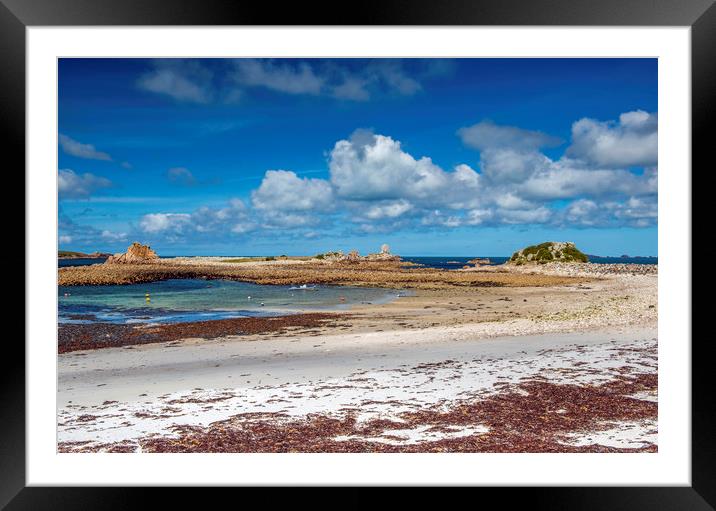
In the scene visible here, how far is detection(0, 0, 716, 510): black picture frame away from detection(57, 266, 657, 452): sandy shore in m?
1.10

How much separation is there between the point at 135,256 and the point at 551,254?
2726 cm

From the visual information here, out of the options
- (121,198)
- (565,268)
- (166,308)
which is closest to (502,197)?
(565,268)

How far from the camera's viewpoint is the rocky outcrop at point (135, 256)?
29.8 m

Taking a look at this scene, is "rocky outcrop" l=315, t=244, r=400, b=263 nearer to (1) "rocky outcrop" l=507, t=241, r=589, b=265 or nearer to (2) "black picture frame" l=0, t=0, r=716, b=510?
(1) "rocky outcrop" l=507, t=241, r=589, b=265

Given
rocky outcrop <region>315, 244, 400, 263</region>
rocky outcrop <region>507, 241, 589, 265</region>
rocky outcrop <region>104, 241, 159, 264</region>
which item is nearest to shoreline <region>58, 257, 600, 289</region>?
rocky outcrop <region>104, 241, 159, 264</region>

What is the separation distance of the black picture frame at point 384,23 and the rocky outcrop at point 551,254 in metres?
31.2

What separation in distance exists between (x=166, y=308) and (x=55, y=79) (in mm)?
12906

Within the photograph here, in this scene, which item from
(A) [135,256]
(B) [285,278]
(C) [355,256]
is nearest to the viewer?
(B) [285,278]

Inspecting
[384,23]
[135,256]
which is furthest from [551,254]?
[384,23]

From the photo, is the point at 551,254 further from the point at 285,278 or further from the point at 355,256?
the point at 285,278

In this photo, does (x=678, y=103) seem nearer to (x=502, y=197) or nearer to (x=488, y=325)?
(x=488, y=325)

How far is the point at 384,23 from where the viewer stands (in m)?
1.76

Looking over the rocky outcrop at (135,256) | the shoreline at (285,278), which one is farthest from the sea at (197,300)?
the rocky outcrop at (135,256)

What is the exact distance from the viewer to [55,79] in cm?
193
